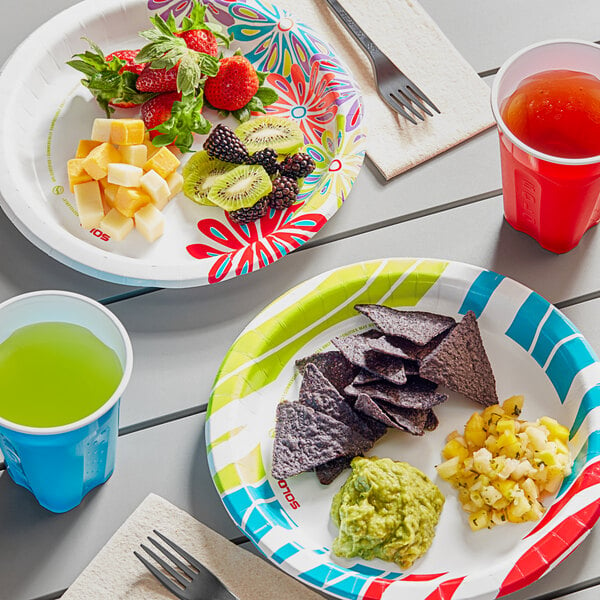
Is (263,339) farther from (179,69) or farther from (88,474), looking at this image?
(179,69)

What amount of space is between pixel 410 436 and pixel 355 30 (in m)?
0.88

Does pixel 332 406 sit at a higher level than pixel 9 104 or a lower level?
lower

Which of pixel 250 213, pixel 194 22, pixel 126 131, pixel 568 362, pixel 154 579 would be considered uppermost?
pixel 194 22

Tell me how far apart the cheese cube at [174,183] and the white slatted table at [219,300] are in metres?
0.20

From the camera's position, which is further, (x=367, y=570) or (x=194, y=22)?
(x=194, y=22)

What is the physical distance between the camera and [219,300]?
162 centimetres

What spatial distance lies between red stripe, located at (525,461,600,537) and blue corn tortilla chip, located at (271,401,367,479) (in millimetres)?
276

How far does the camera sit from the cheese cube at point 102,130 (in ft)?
5.59

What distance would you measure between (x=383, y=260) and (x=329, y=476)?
15.0 inches

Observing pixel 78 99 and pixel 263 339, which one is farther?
pixel 78 99

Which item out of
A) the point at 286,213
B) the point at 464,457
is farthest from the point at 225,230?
the point at 464,457

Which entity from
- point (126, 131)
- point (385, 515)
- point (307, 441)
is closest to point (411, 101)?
point (126, 131)

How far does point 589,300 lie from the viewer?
5.28 feet

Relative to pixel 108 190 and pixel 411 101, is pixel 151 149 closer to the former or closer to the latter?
pixel 108 190
